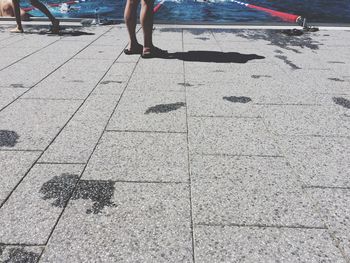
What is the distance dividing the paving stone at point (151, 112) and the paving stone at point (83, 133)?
0.43ft

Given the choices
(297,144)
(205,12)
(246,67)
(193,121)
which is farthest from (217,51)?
(205,12)

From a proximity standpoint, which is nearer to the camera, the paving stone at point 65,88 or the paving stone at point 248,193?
the paving stone at point 248,193

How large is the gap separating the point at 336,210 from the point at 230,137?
1.19 meters

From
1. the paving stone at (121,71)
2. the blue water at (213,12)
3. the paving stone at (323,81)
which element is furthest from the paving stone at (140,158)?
the blue water at (213,12)

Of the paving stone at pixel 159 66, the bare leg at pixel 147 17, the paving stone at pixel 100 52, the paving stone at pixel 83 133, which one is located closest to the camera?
the paving stone at pixel 83 133

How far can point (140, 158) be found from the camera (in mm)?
2809

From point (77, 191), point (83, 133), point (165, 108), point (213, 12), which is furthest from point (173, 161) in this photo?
point (213, 12)

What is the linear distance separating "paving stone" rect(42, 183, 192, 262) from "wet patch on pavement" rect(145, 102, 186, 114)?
143cm

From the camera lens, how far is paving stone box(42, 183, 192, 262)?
1852 mm

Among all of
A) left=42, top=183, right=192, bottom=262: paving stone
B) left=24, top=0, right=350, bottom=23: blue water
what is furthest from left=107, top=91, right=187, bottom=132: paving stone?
left=24, top=0, right=350, bottom=23: blue water

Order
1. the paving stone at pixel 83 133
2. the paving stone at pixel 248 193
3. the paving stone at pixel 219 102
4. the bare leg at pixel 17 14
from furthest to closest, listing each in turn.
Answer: the bare leg at pixel 17 14, the paving stone at pixel 219 102, the paving stone at pixel 83 133, the paving stone at pixel 248 193

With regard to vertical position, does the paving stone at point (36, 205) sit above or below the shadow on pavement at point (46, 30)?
below

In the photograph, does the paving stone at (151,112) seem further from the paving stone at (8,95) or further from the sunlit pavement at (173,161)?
the paving stone at (8,95)

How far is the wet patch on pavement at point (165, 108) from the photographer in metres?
3.71
